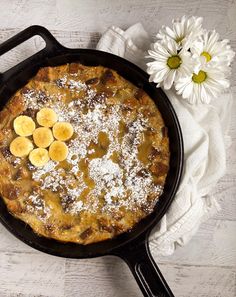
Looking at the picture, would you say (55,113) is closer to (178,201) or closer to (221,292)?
(178,201)

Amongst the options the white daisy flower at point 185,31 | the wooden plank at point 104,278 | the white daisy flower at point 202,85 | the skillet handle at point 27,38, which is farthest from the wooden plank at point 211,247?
the skillet handle at point 27,38

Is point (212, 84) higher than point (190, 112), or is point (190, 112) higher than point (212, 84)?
point (212, 84)

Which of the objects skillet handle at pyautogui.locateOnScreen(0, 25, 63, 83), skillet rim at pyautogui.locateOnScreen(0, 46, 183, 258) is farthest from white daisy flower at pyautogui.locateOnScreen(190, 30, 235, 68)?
skillet handle at pyautogui.locateOnScreen(0, 25, 63, 83)

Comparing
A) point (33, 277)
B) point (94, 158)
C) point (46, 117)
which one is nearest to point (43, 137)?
point (46, 117)

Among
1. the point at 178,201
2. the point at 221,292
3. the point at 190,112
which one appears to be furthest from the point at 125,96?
the point at 221,292

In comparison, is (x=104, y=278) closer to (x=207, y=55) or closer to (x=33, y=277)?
(x=33, y=277)

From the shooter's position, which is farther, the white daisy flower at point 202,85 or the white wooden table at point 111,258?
the white wooden table at point 111,258

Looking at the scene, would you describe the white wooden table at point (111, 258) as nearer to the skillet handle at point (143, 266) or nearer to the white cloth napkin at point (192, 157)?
the white cloth napkin at point (192, 157)
